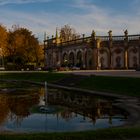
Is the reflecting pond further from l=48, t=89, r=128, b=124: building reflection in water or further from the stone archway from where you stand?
the stone archway

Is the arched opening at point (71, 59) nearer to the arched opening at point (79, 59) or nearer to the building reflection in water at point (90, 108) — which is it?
the arched opening at point (79, 59)

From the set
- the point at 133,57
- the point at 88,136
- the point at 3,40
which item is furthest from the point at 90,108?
the point at 3,40

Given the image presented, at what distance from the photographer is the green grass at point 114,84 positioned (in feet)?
114

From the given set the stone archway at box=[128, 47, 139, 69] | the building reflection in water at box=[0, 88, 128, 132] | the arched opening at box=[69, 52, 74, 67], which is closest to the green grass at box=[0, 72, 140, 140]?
the building reflection in water at box=[0, 88, 128, 132]

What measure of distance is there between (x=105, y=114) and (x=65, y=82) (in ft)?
89.4

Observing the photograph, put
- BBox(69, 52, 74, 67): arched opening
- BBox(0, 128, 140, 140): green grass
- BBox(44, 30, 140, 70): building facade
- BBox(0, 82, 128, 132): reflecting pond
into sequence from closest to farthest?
BBox(0, 128, 140, 140): green grass < BBox(0, 82, 128, 132): reflecting pond < BBox(44, 30, 140, 70): building facade < BBox(69, 52, 74, 67): arched opening

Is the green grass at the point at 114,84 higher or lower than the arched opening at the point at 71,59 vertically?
lower

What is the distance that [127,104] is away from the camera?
1038 inches

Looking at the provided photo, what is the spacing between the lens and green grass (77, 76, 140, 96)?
34719mm

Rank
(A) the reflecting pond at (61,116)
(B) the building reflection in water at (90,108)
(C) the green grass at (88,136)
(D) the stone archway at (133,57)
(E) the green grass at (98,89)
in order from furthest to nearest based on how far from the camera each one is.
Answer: (D) the stone archway at (133,57) → (B) the building reflection in water at (90,108) → (A) the reflecting pond at (61,116) → (E) the green grass at (98,89) → (C) the green grass at (88,136)

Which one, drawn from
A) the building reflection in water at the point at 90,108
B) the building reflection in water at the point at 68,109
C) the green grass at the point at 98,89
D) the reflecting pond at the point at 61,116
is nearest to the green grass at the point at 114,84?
the green grass at the point at 98,89

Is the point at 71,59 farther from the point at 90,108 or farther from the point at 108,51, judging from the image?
the point at 90,108

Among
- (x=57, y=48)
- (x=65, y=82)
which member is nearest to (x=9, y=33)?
(x=57, y=48)

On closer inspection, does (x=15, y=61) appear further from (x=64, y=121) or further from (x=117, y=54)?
(x=64, y=121)
